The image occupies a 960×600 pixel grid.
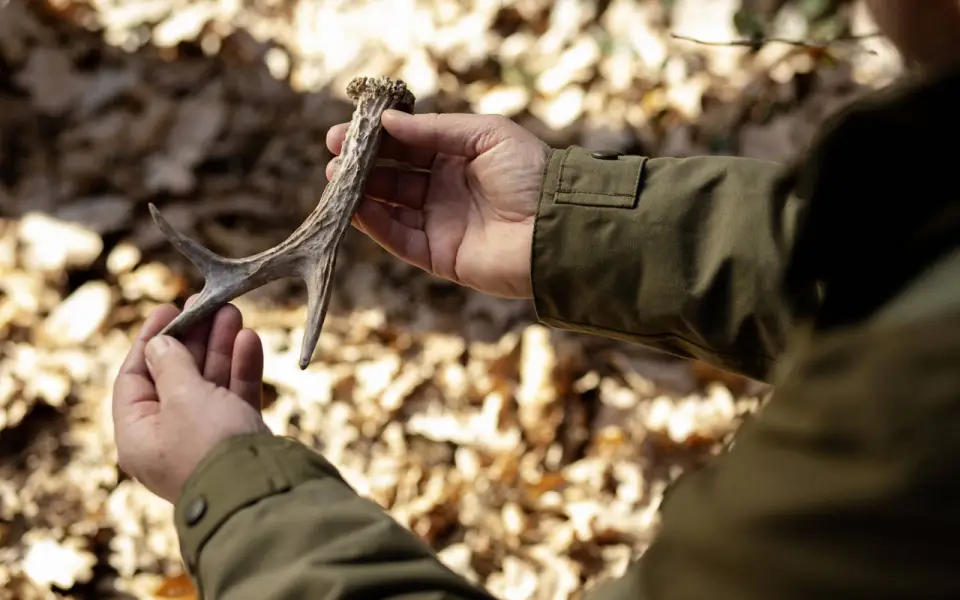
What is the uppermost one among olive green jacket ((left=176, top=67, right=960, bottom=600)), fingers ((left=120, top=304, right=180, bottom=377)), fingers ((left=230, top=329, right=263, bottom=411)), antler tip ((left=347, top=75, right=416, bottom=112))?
→ olive green jacket ((left=176, top=67, right=960, bottom=600))

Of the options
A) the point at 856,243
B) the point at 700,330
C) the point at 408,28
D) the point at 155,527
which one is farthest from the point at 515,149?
the point at 408,28

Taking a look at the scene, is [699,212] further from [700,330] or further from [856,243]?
[856,243]

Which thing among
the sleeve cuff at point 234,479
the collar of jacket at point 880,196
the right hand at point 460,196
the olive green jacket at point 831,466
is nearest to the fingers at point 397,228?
the right hand at point 460,196

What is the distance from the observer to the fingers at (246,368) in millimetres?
1275

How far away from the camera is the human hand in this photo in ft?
3.55

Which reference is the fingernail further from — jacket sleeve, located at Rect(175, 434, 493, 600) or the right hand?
the right hand

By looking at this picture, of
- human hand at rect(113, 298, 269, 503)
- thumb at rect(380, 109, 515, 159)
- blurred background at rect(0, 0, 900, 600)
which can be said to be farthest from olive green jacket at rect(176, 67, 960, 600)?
blurred background at rect(0, 0, 900, 600)

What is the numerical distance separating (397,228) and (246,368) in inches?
17.7

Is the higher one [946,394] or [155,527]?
[946,394]

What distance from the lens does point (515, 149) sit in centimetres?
145

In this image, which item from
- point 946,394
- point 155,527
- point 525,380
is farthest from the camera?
point 525,380

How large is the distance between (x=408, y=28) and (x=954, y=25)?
98.1 inches

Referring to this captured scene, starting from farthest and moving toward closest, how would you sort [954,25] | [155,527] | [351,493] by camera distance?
[155,527] < [351,493] < [954,25]

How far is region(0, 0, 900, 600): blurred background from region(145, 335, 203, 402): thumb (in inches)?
31.6
